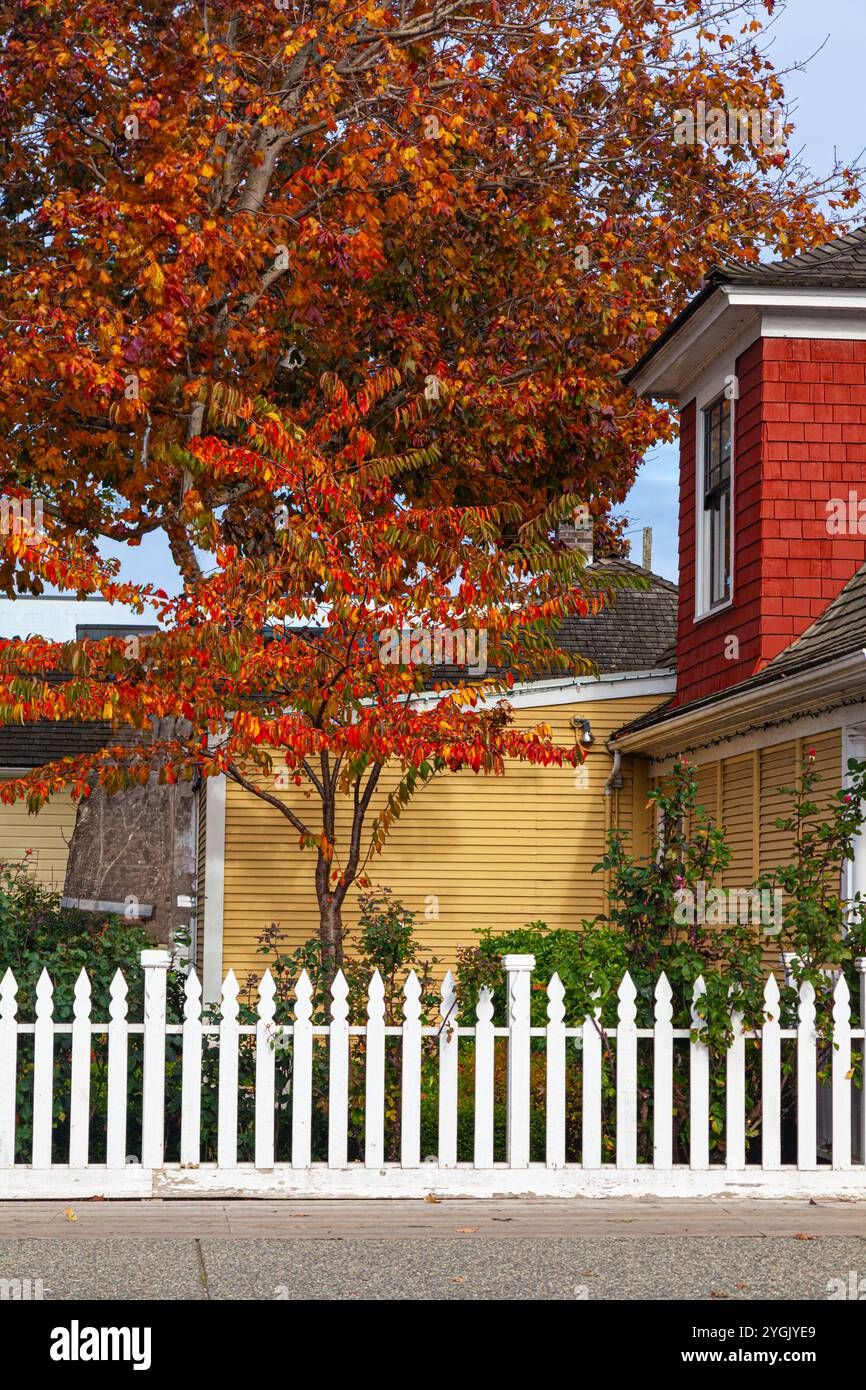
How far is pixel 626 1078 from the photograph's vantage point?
9.04 m

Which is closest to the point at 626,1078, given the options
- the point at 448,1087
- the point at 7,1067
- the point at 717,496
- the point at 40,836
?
the point at 448,1087

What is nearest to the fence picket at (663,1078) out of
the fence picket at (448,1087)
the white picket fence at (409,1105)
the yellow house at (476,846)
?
the white picket fence at (409,1105)

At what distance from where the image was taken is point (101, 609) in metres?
39.5

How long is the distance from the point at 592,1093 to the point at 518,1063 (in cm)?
44

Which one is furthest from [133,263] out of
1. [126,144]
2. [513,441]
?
[513,441]

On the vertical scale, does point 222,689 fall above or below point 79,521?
below

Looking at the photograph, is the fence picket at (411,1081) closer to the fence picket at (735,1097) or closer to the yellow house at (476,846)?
the fence picket at (735,1097)

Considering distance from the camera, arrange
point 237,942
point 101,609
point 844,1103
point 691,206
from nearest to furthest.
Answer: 1. point 844,1103
2. point 237,942
3. point 691,206
4. point 101,609

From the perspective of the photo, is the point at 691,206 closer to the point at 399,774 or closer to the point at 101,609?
the point at 399,774

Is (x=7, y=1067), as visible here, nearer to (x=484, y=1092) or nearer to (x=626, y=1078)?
(x=484, y=1092)

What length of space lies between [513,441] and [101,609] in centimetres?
2389

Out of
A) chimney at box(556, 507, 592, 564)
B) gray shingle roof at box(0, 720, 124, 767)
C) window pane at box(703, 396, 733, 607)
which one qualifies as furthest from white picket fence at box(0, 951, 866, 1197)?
gray shingle roof at box(0, 720, 124, 767)

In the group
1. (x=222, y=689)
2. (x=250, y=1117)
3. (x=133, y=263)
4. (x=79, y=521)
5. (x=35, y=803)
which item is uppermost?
(x=133, y=263)

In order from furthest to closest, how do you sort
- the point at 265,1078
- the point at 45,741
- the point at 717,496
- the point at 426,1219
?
the point at 45,741, the point at 717,496, the point at 265,1078, the point at 426,1219
